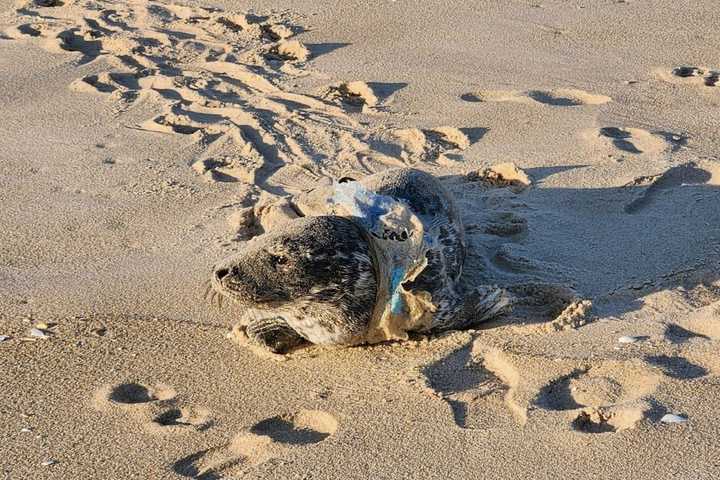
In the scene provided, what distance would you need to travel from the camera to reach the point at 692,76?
6.65 metres

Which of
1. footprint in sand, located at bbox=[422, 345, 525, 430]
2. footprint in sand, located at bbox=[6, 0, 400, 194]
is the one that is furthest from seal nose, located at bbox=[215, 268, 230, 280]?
footprint in sand, located at bbox=[6, 0, 400, 194]

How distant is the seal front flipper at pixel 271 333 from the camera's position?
150 inches

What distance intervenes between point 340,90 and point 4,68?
2412 millimetres

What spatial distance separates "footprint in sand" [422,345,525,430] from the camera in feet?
11.0

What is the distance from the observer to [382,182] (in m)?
4.34

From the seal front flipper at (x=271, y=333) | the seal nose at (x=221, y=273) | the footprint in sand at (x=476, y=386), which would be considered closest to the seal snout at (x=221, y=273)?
the seal nose at (x=221, y=273)

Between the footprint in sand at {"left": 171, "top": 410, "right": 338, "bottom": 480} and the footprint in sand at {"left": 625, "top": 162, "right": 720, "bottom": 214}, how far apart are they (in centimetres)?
231

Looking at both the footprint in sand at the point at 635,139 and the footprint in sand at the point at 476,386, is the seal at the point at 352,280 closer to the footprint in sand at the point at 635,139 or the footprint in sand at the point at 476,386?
the footprint in sand at the point at 476,386

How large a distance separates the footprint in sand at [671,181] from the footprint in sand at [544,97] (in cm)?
106

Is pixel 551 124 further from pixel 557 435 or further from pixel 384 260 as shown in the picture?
pixel 557 435

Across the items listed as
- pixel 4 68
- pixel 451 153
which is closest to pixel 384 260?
pixel 451 153

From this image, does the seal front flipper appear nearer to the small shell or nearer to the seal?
the seal

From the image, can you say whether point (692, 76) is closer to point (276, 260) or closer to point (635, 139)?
point (635, 139)

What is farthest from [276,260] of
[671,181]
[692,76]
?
[692,76]
